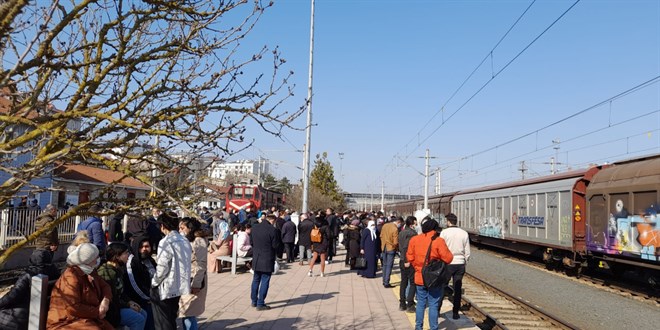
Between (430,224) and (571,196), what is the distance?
37.4 feet

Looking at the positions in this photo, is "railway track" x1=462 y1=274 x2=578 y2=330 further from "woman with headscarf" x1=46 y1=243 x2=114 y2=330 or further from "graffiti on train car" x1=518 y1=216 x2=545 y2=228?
"woman with headscarf" x1=46 y1=243 x2=114 y2=330

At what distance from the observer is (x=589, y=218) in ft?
56.6

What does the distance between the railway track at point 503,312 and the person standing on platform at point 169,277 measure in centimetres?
568

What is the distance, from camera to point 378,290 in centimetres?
1295

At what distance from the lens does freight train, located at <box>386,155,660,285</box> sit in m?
14.2

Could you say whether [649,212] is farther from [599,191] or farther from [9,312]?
[9,312]

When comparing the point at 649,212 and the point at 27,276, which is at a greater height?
the point at 649,212

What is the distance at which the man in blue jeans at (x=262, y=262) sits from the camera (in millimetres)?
9836

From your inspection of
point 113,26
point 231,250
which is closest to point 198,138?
point 113,26

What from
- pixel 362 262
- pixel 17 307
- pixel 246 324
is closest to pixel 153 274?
pixel 17 307

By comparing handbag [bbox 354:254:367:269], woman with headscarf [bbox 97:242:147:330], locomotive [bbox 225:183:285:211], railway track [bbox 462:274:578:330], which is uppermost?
locomotive [bbox 225:183:285:211]

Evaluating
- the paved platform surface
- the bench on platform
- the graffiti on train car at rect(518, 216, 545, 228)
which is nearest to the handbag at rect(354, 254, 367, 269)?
the paved platform surface

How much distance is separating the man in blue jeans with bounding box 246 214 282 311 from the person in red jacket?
2.72 meters

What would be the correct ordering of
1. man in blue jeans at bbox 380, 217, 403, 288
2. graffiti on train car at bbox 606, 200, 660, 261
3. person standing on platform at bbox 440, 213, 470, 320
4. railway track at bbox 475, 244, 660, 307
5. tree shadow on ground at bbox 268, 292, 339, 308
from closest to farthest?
person standing on platform at bbox 440, 213, 470, 320 < tree shadow on ground at bbox 268, 292, 339, 308 < man in blue jeans at bbox 380, 217, 403, 288 < graffiti on train car at bbox 606, 200, 660, 261 < railway track at bbox 475, 244, 660, 307
